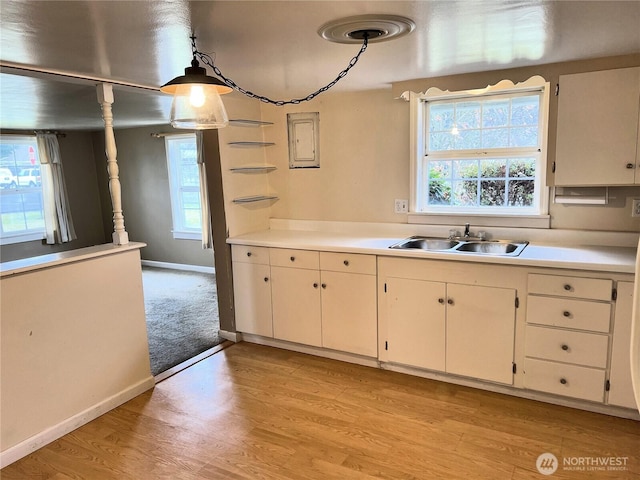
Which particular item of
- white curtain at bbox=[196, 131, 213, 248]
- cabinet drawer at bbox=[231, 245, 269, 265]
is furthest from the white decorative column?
white curtain at bbox=[196, 131, 213, 248]

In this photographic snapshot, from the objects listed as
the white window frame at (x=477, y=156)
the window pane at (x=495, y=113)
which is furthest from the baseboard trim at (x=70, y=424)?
the window pane at (x=495, y=113)

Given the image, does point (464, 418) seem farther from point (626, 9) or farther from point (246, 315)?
point (626, 9)

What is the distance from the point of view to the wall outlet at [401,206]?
348cm

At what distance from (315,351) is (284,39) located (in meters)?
2.25

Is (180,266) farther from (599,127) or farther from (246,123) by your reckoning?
(599,127)

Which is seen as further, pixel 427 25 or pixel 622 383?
pixel 622 383

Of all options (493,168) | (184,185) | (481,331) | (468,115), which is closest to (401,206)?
(493,168)

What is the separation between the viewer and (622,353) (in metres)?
2.41

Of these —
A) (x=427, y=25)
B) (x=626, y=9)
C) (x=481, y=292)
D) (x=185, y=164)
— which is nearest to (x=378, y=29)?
(x=427, y=25)

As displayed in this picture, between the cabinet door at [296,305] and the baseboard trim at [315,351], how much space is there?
0.08m

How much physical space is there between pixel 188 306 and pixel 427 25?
12.3ft

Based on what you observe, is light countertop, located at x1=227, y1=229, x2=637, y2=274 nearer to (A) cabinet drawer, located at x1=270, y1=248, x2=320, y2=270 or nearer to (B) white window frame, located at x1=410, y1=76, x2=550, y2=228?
(A) cabinet drawer, located at x1=270, y1=248, x2=320, y2=270

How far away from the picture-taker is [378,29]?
6.28 feet

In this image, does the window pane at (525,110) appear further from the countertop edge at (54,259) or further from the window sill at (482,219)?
the countertop edge at (54,259)
